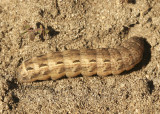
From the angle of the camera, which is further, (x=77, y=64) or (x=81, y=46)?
(x=81, y=46)

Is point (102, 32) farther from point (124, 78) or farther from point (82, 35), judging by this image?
point (124, 78)

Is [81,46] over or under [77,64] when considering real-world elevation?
over

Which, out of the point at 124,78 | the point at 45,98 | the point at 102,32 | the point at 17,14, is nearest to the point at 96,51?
the point at 102,32
